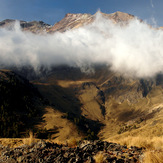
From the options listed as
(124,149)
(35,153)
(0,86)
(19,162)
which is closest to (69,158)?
(35,153)

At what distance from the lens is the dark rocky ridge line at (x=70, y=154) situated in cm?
932

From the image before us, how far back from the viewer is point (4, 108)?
382 ft

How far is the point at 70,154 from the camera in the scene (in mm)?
9812

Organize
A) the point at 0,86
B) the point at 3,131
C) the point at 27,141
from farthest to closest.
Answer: the point at 0,86 → the point at 3,131 → the point at 27,141

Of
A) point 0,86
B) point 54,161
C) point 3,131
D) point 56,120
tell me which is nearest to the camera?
point 54,161

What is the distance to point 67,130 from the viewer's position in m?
116

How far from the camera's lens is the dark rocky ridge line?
9320 millimetres

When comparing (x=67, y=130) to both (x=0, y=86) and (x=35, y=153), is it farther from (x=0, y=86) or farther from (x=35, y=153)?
(x=35, y=153)

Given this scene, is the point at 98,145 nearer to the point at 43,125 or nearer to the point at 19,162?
the point at 19,162

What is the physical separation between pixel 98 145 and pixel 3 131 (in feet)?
304

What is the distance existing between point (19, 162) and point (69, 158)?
3319 mm

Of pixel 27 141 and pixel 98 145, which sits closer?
pixel 98 145

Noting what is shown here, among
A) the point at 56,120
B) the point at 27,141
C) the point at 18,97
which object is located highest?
the point at 18,97

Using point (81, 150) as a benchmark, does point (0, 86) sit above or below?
above
